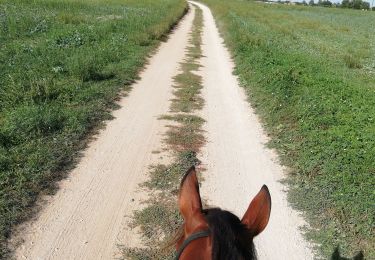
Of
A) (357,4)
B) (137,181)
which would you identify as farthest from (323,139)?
(357,4)

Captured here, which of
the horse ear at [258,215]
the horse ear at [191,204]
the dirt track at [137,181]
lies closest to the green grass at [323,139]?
the dirt track at [137,181]

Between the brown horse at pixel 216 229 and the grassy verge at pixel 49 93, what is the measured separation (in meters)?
3.35

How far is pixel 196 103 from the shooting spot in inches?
401

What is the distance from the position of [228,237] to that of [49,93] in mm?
8041

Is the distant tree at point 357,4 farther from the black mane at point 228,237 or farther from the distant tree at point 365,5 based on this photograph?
the black mane at point 228,237

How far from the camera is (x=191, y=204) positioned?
206cm

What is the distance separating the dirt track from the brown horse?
2.92 metres

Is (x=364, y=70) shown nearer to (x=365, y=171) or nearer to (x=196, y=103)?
(x=196, y=103)

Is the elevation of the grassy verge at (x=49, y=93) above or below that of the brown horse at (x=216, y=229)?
below

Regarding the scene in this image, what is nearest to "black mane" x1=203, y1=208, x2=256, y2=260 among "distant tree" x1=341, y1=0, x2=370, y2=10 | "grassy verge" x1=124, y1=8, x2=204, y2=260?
"grassy verge" x1=124, y1=8, x2=204, y2=260

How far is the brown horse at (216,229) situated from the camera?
1.67 metres

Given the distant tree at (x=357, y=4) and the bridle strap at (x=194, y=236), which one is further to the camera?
the distant tree at (x=357, y=4)

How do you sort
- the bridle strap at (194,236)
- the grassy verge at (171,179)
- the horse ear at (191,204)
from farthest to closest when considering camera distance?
1. the grassy verge at (171,179)
2. the horse ear at (191,204)
3. the bridle strap at (194,236)

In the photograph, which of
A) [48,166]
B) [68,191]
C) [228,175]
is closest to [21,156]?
[48,166]
